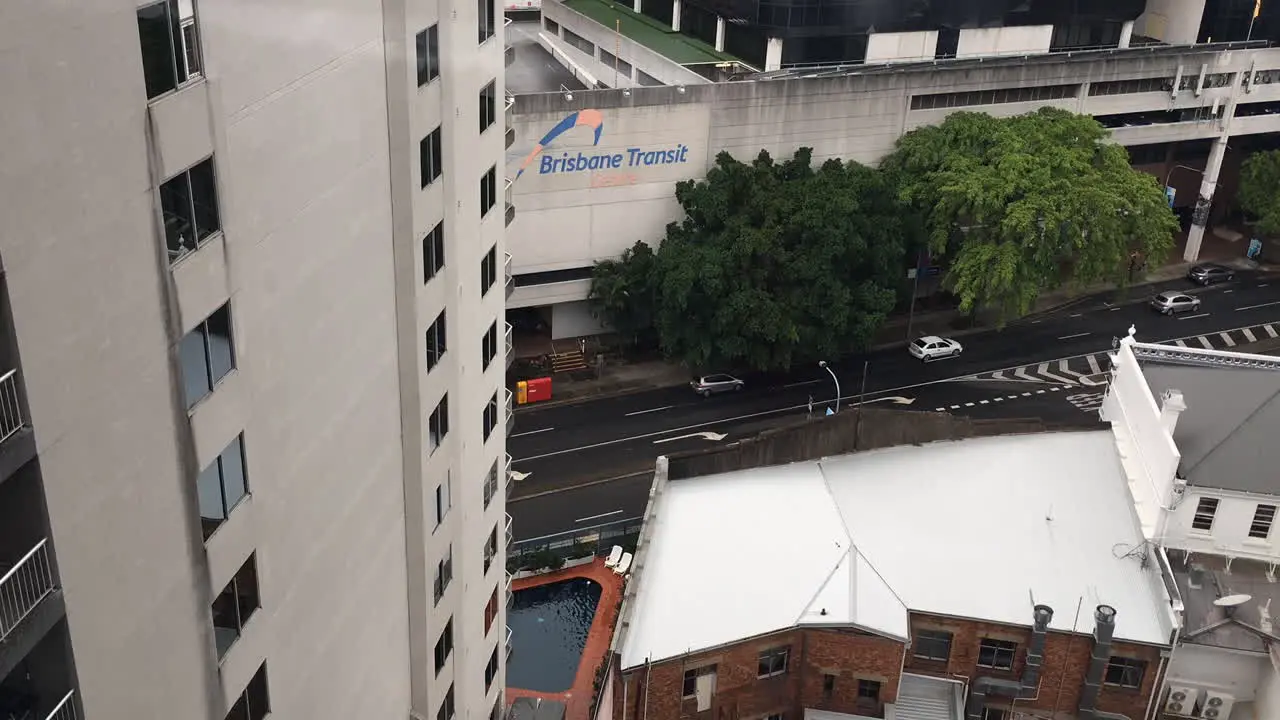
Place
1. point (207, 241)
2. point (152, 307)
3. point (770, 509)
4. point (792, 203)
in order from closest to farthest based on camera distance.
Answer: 1. point (152, 307)
2. point (207, 241)
3. point (770, 509)
4. point (792, 203)

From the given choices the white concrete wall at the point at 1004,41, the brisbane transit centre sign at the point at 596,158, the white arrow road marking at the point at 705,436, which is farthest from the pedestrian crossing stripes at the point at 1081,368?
the brisbane transit centre sign at the point at 596,158

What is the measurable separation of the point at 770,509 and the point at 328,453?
22573 mm

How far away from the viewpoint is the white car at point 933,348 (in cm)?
7075

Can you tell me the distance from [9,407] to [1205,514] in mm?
36809

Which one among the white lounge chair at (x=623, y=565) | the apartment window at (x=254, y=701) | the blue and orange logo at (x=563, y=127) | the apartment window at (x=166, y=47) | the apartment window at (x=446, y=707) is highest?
the apartment window at (x=166, y=47)

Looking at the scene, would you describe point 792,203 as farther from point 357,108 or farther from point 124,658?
point 124,658

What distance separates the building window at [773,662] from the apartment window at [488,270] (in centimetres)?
1466

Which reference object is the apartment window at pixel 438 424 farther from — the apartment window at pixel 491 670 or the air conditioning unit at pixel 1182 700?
the air conditioning unit at pixel 1182 700

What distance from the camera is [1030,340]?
74.3 m

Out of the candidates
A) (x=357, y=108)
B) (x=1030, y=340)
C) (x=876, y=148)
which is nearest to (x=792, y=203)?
(x=876, y=148)

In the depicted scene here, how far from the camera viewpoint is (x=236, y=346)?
675 inches

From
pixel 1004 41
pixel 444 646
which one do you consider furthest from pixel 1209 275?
→ pixel 444 646

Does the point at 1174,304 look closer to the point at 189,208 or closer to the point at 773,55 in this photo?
the point at 773,55

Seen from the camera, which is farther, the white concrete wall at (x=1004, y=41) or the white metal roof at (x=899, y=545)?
the white concrete wall at (x=1004, y=41)
